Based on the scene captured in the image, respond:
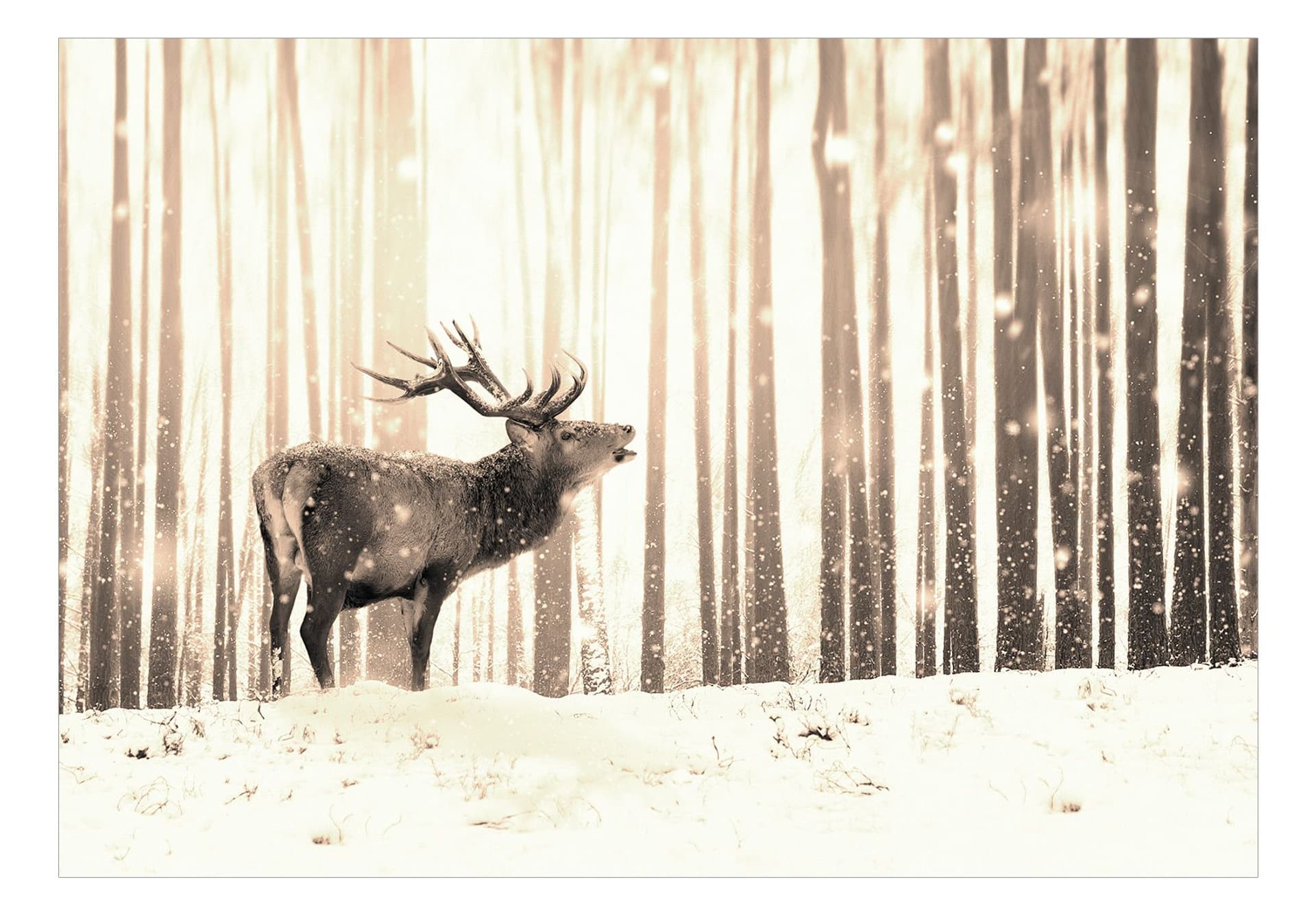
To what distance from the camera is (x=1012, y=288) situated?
7.08m

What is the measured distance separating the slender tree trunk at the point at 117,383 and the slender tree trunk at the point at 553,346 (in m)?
2.60

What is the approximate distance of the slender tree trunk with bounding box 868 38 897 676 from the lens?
23.3 ft

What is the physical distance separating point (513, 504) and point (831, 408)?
232cm

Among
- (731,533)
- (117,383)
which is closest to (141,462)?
(117,383)

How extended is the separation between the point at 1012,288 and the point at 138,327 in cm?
571

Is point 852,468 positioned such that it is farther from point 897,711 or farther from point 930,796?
point 930,796

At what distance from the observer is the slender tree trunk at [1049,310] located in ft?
22.7

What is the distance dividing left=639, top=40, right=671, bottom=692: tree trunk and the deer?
802 millimetres

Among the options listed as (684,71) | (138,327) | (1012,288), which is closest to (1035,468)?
(1012,288)

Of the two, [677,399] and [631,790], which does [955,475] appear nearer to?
[677,399]

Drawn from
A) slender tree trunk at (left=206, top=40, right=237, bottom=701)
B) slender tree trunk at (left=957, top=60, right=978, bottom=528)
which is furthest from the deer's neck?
slender tree trunk at (left=957, top=60, right=978, bottom=528)

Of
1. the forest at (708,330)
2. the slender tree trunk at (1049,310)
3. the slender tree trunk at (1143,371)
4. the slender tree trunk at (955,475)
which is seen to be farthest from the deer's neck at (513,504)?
the slender tree trunk at (1143,371)

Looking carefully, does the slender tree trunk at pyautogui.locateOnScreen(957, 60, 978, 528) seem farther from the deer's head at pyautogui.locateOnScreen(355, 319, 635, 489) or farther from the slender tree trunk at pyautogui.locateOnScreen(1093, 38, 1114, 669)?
the deer's head at pyautogui.locateOnScreen(355, 319, 635, 489)

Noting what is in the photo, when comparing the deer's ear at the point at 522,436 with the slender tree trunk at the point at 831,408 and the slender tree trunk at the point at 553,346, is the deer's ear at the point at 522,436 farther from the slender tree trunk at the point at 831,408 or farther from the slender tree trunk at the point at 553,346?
the slender tree trunk at the point at 831,408
